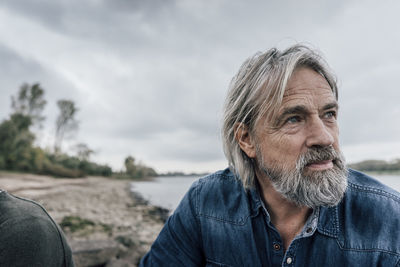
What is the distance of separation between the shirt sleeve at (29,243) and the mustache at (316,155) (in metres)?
1.39

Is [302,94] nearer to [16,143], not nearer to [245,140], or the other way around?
[245,140]

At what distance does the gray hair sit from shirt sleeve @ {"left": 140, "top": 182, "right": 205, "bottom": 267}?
474 millimetres

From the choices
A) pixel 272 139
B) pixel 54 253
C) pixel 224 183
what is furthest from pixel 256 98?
pixel 54 253

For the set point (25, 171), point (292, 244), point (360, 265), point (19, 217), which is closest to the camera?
point (19, 217)

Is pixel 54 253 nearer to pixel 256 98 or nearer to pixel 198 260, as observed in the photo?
pixel 198 260

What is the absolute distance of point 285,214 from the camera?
183 cm

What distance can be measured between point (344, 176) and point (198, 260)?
1.10 m

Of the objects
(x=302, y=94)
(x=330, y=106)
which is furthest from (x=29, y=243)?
(x=330, y=106)

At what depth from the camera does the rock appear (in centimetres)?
343

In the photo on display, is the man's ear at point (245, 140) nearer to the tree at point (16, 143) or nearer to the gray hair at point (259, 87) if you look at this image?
the gray hair at point (259, 87)

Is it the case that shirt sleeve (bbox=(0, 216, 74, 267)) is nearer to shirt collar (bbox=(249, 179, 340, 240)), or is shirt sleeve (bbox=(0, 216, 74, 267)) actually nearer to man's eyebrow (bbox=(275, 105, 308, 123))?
shirt collar (bbox=(249, 179, 340, 240))

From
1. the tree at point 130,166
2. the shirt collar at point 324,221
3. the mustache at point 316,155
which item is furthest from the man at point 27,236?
the tree at point 130,166

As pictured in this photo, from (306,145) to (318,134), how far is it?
0.10 metres

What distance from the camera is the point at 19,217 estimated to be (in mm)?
1188
